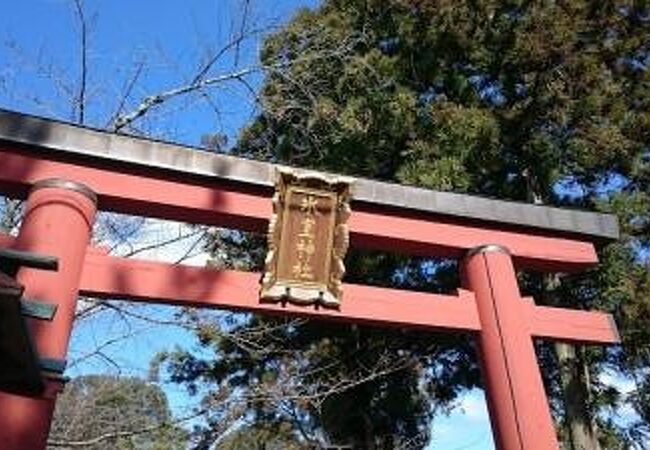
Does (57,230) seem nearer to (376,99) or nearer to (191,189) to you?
(191,189)

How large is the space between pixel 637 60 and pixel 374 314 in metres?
7.79

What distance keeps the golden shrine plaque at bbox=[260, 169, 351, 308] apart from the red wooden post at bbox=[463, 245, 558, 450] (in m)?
1.14

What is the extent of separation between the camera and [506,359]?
5555mm

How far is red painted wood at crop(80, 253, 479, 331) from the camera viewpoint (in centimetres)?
509

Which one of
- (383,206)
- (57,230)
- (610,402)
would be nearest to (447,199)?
(383,206)

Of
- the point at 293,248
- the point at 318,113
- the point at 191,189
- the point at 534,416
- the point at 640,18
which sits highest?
the point at 640,18

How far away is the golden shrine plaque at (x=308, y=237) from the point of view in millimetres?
5508

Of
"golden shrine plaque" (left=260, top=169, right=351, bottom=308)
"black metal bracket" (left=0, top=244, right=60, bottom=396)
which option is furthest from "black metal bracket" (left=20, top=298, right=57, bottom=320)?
"golden shrine plaque" (left=260, top=169, right=351, bottom=308)

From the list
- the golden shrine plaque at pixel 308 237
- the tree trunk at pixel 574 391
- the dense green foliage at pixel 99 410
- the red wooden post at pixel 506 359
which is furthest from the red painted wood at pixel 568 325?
the dense green foliage at pixel 99 410

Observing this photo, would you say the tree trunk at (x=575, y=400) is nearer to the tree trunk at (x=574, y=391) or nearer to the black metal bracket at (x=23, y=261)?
the tree trunk at (x=574, y=391)

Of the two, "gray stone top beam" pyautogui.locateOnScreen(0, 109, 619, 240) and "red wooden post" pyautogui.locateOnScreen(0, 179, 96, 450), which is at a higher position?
"gray stone top beam" pyautogui.locateOnScreen(0, 109, 619, 240)

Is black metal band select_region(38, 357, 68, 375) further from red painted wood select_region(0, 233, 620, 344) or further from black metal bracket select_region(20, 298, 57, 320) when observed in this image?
red painted wood select_region(0, 233, 620, 344)

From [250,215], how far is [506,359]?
7.01ft

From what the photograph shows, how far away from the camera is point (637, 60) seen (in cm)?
1134
